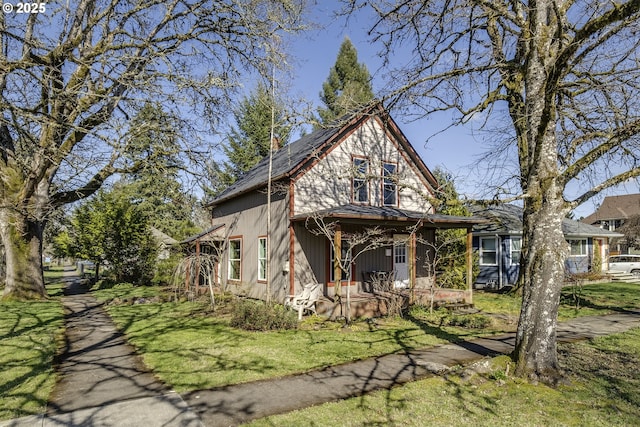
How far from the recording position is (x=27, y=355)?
7477 mm

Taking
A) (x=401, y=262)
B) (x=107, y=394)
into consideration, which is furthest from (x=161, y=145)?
(x=401, y=262)

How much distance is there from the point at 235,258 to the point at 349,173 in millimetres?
6800

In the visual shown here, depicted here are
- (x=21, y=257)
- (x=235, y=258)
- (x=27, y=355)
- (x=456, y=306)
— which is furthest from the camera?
(x=235, y=258)

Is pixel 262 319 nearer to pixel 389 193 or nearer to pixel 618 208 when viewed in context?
pixel 389 193

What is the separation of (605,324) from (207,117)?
527 inches

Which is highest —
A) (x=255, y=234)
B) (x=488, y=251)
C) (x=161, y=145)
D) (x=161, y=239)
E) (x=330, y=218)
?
(x=161, y=145)

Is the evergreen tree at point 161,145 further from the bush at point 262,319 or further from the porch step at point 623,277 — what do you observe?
the porch step at point 623,277

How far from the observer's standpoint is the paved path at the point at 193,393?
484 cm

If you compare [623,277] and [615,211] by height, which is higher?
[615,211]

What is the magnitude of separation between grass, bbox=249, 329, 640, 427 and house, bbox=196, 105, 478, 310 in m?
6.04

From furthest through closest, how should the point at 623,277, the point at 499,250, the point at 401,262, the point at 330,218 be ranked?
the point at 623,277 < the point at 499,250 < the point at 401,262 < the point at 330,218

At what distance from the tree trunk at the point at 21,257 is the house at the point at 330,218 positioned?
6.92 metres

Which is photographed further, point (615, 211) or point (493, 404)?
point (615, 211)

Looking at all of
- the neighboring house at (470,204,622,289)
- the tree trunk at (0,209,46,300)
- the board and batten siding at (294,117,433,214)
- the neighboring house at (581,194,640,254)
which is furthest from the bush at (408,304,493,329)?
the neighboring house at (581,194,640,254)
